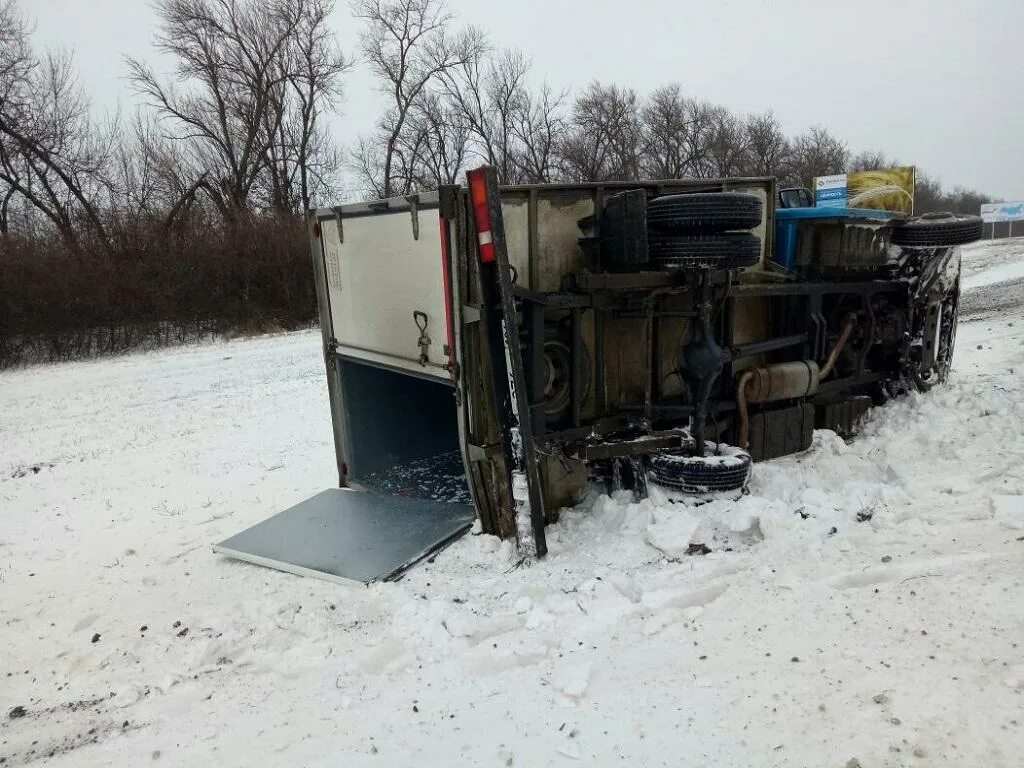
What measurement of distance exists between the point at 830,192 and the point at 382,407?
4086 millimetres

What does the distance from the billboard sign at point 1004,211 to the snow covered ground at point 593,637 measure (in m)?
43.3

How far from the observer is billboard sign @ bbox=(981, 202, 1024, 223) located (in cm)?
4033

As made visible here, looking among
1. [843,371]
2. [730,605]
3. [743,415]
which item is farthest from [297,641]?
[843,371]

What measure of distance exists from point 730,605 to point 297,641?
6.34 ft

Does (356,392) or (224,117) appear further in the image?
(224,117)

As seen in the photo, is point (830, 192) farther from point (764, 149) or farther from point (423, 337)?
point (764, 149)

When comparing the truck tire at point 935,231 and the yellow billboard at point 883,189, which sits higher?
the yellow billboard at point 883,189

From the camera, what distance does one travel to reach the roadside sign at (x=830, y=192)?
567cm

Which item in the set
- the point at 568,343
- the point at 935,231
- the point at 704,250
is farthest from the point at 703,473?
the point at 935,231

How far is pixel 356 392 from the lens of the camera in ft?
17.3

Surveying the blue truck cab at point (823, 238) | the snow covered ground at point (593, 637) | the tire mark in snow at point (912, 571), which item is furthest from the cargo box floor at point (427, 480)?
the blue truck cab at point (823, 238)

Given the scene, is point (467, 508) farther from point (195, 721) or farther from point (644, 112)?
point (644, 112)

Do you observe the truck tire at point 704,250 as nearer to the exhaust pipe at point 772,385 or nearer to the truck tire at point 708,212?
the truck tire at point 708,212

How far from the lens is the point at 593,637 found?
304 cm
